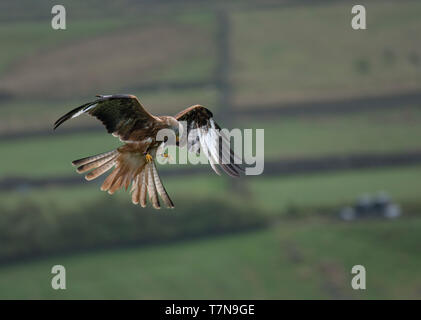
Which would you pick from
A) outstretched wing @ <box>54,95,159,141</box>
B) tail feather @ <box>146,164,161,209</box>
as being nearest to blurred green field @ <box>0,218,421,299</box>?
tail feather @ <box>146,164,161,209</box>

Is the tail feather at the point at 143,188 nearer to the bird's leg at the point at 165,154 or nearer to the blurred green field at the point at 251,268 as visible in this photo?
the bird's leg at the point at 165,154

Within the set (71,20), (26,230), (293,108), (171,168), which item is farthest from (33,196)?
(71,20)

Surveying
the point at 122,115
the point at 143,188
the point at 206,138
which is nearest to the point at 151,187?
the point at 143,188

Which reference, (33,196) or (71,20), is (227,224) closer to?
(33,196)

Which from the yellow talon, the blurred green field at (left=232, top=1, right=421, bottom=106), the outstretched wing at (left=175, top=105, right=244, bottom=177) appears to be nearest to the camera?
the outstretched wing at (left=175, top=105, right=244, bottom=177)

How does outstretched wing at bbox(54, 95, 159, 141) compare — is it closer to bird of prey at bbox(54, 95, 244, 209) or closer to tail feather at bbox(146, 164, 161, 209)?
bird of prey at bbox(54, 95, 244, 209)

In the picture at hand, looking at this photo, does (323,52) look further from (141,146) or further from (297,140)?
(141,146)

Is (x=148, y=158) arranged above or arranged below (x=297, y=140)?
below
